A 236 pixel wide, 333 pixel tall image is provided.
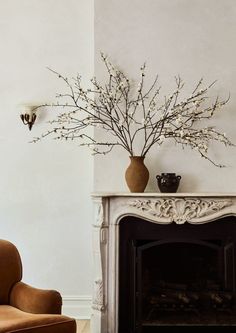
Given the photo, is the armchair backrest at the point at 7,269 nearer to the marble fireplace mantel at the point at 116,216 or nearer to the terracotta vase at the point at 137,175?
the marble fireplace mantel at the point at 116,216

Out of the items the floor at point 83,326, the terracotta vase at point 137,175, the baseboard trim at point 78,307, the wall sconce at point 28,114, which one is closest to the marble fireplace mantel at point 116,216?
the terracotta vase at point 137,175

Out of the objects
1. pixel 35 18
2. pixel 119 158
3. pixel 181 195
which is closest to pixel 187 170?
pixel 181 195

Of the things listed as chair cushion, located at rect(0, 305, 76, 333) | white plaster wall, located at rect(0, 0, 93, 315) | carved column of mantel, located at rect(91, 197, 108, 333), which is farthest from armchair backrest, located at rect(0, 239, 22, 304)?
white plaster wall, located at rect(0, 0, 93, 315)

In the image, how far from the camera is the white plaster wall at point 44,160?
413cm

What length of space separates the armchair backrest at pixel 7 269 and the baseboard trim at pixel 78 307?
1.12m

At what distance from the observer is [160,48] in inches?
152

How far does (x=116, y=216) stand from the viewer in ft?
11.6

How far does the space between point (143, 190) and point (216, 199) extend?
607 millimetres

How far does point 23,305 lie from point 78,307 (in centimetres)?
133

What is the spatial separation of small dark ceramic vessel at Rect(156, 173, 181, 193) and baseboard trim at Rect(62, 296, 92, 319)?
1360 millimetres

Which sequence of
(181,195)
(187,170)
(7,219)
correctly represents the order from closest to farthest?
(181,195), (187,170), (7,219)

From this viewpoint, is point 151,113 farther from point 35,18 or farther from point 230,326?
point 230,326

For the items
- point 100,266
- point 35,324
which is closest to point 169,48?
point 100,266

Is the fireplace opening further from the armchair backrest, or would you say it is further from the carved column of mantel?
the armchair backrest
